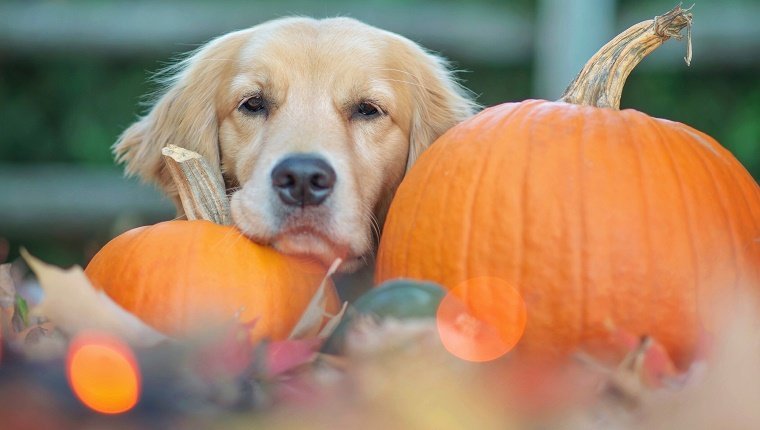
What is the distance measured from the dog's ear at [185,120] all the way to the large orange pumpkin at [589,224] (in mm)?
1102

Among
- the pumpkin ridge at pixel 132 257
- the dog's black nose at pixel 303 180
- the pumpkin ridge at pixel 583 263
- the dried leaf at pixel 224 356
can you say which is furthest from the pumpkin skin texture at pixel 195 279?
the pumpkin ridge at pixel 583 263

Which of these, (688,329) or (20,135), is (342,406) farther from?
(20,135)

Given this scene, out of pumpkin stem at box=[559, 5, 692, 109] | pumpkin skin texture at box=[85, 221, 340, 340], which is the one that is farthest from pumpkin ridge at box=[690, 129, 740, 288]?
pumpkin skin texture at box=[85, 221, 340, 340]

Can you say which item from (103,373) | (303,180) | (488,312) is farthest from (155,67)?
(103,373)

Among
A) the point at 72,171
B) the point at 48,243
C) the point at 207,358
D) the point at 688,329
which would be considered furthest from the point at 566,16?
the point at 207,358

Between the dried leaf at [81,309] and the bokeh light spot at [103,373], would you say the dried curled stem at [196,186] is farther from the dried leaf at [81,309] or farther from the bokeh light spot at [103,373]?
the bokeh light spot at [103,373]

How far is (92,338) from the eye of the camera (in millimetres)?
1233

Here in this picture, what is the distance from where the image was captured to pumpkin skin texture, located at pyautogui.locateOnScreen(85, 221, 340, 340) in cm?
178

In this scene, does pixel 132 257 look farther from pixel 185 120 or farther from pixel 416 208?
pixel 185 120

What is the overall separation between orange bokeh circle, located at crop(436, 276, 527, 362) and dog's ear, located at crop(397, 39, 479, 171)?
1.06 m

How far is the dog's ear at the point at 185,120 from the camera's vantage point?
2.84 meters

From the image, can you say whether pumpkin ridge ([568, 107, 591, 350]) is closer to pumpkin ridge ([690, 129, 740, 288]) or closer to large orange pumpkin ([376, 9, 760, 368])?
large orange pumpkin ([376, 9, 760, 368])

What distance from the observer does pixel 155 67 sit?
6242mm

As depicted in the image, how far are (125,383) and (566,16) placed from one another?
492 cm
